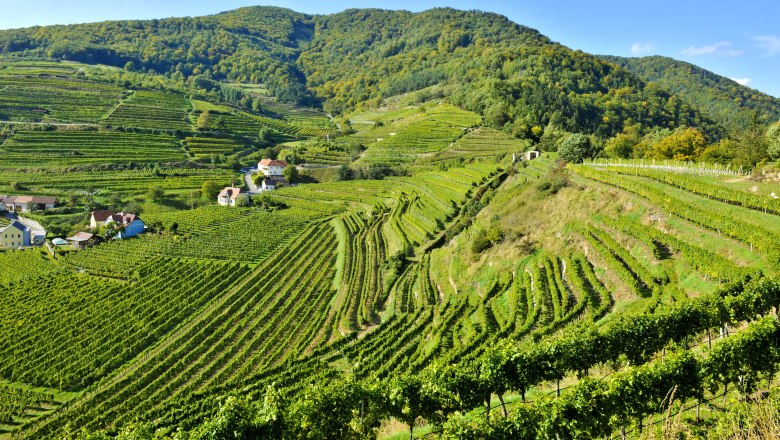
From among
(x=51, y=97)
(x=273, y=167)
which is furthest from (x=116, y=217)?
(x=51, y=97)

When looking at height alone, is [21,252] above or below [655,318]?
below

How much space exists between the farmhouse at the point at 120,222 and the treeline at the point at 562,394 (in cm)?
5797

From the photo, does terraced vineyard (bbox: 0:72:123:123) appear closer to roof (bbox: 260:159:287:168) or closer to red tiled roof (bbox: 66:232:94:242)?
roof (bbox: 260:159:287:168)

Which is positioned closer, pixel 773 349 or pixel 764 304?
pixel 773 349

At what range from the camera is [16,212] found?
7731 centimetres

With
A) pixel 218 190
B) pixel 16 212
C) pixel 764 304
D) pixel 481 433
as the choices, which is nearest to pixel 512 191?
pixel 764 304

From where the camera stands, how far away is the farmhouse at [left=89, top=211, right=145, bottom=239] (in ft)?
218

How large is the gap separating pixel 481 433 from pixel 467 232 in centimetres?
3613

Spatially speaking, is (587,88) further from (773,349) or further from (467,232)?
(773,349)

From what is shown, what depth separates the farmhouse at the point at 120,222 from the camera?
218 feet

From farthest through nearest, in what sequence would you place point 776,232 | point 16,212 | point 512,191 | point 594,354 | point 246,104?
point 246,104, point 16,212, point 512,191, point 776,232, point 594,354

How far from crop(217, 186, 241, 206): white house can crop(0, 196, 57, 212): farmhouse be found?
2824 centimetres

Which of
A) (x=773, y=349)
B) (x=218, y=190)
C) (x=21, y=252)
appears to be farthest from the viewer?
(x=218, y=190)

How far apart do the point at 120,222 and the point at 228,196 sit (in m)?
21.0
